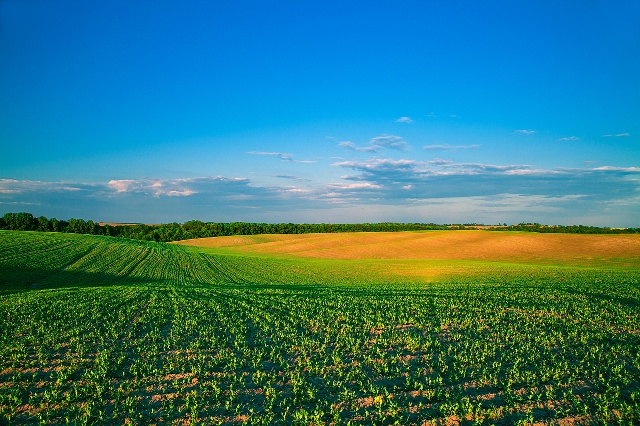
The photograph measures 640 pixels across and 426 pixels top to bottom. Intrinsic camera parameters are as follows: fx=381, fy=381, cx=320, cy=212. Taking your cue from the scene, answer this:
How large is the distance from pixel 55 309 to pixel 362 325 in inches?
719

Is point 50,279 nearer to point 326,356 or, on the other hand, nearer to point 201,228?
point 326,356

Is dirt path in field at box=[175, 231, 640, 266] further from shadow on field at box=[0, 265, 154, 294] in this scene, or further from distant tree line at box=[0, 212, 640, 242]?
shadow on field at box=[0, 265, 154, 294]

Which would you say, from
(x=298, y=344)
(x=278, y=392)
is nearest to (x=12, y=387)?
(x=278, y=392)

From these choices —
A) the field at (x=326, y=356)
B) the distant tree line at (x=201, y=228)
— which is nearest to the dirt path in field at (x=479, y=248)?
the distant tree line at (x=201, y=228)

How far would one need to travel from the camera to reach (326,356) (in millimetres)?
14438

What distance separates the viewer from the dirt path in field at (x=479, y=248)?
223ft

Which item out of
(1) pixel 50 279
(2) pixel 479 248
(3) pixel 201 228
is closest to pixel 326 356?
(1) pixel 50 279

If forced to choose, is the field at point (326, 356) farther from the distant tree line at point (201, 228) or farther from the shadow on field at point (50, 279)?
the distant tree line at point (201, 228)

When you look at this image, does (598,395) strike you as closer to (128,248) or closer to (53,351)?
(53,351)

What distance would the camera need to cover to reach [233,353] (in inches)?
586

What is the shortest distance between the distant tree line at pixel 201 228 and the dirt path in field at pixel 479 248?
2458 cm

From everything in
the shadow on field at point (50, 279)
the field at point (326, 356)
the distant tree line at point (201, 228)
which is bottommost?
the shadow on field at point (50, 279)

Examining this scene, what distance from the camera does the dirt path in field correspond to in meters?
67.9

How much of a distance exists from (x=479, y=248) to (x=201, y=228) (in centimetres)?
9389
